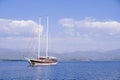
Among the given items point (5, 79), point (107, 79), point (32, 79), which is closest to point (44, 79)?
point (32, 79)

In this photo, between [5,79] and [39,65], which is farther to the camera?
[39,65]

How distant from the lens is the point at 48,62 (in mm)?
106875

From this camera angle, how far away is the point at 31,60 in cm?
10206

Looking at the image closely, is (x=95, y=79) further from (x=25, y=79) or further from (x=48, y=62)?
(x=48, y=62)

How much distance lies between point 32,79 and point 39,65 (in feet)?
177

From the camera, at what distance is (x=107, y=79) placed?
5091cm

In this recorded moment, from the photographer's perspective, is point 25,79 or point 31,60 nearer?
point 25,79

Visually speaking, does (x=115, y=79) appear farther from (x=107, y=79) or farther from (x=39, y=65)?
(x=39, y=65)

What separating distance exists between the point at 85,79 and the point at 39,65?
184ft

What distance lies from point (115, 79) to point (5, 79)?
17.5 m

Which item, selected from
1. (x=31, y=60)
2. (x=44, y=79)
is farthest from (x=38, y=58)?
(x=44, y=79)

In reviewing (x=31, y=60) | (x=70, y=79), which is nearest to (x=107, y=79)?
(x=70, y=79)

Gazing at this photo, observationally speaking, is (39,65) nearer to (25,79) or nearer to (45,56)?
(45,56)

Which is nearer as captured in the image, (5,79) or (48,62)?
(5,79)
